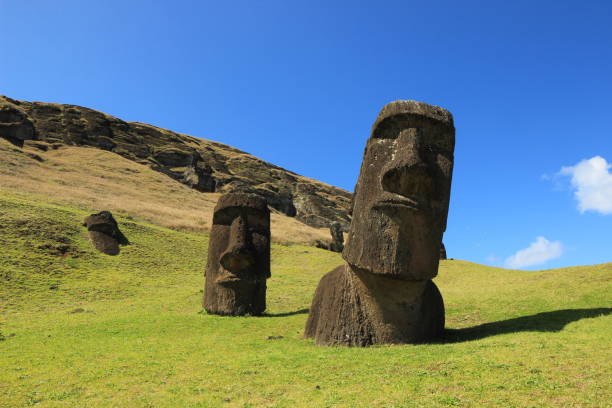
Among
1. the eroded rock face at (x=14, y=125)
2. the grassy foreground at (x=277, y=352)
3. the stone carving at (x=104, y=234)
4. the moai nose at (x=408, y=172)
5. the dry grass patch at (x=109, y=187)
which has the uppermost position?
the eroded rock face at (x=14, y=125)

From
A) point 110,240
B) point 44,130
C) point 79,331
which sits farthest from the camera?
point 44,130

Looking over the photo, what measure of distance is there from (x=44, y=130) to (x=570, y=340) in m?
86.3

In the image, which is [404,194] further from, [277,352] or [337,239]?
[337,239]

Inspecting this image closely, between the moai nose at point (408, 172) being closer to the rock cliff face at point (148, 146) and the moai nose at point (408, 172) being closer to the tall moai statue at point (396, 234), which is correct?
the tall moai statue at point (396, 234)

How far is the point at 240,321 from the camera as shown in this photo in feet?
45.2

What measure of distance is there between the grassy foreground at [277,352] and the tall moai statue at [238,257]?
2.87 ft

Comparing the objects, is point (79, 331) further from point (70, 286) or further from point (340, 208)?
point (340, 208)

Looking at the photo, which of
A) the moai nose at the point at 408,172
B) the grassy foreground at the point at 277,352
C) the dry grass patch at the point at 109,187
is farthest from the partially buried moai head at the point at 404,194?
the dry grass patch at the point at 109,187

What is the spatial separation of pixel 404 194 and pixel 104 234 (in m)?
23.4

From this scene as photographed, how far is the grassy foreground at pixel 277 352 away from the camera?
17.7ft

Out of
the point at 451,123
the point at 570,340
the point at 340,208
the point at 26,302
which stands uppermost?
the point at 340,208

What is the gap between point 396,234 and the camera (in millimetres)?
8305

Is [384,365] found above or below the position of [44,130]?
below

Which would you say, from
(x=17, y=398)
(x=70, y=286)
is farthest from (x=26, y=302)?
(x=17, y=398)
